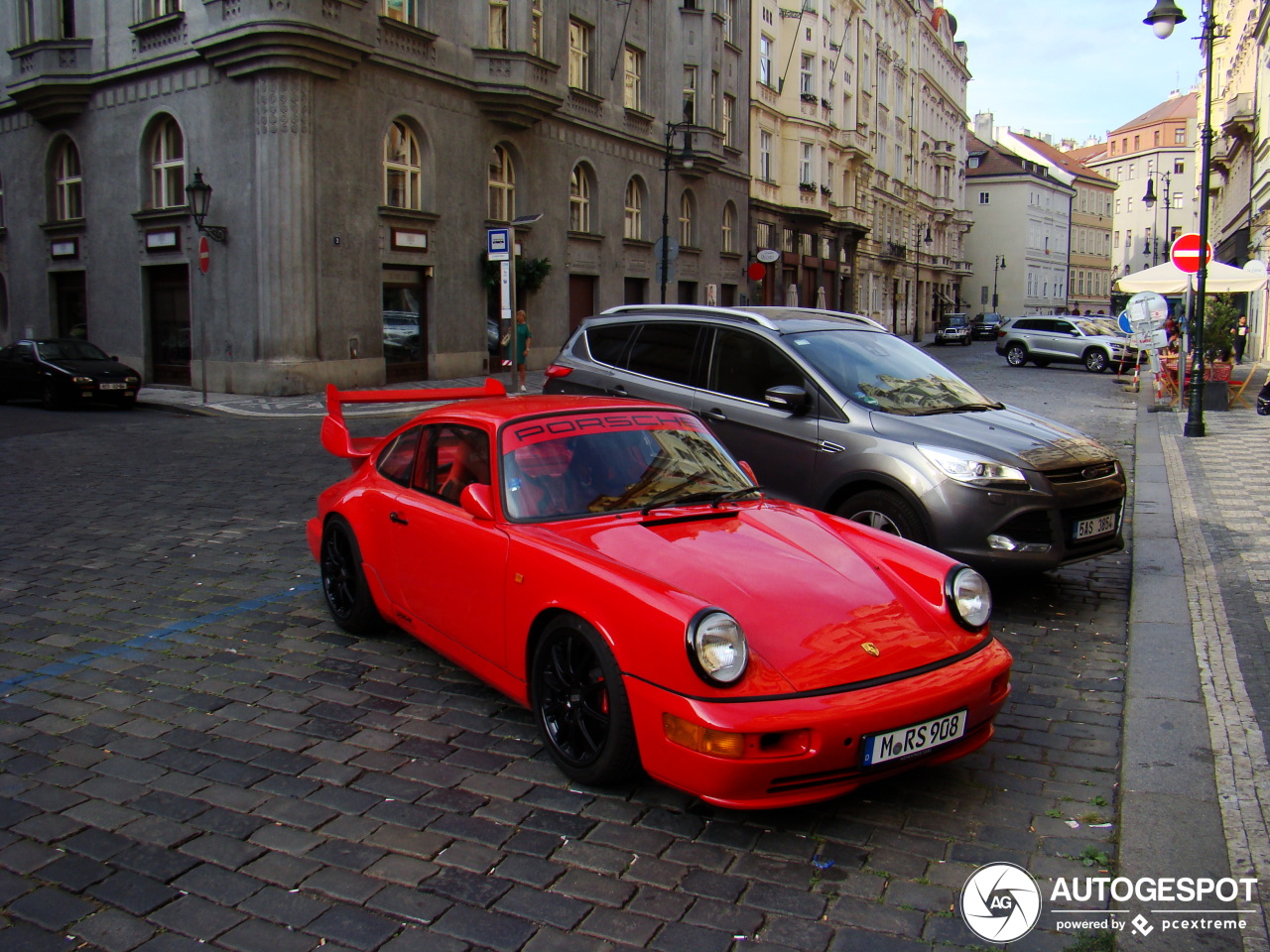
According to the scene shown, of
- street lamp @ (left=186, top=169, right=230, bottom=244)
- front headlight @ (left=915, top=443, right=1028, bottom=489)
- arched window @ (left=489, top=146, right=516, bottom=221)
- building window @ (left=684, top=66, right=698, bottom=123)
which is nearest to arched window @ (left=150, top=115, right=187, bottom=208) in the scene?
street lamp @ (left=186, top=169, right=230, bottom=244)

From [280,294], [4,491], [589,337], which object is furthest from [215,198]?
[589,337]

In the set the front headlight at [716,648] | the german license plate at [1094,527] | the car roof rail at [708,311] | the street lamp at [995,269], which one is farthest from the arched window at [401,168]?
the street lamp at [995,269]

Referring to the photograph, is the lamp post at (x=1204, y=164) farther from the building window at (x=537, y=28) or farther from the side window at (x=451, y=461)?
the building window at (x=537, y=28)

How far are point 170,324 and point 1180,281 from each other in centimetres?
2194

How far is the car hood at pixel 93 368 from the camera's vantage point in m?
20.2

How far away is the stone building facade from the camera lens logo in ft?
56.7

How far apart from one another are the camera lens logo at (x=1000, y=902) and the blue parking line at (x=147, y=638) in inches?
170

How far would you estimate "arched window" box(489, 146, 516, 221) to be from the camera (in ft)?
91.9

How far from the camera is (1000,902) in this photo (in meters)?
3.22

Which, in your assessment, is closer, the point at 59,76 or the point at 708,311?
the point at 708,311

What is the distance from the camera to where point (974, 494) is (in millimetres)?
6211

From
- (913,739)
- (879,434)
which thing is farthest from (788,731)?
(879,434)

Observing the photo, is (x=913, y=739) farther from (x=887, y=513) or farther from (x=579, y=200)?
(x=579, y=200)

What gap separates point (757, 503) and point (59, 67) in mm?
27214
